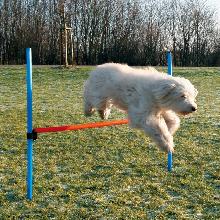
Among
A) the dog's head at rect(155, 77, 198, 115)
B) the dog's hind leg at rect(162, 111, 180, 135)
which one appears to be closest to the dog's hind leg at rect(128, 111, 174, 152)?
the dog's head at rect(155, 77, 198, 115)

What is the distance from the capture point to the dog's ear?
4230 mm

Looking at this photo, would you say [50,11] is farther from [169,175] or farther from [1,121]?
[169,175]

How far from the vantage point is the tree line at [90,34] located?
2850 centimetres

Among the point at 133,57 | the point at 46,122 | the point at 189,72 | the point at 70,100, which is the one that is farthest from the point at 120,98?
the point at 133,57

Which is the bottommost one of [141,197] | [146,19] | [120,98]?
[141,197]

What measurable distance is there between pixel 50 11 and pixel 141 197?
26918 mm

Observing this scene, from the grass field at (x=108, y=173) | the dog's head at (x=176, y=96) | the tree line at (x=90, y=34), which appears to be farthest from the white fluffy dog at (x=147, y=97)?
the tree line at (x=90, y=34)

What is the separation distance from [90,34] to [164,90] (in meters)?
→ 25.8

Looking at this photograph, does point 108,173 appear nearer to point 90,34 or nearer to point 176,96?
point 176,96

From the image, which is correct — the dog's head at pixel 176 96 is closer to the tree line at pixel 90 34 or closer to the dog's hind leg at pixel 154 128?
the dog's hind leg at pixel 154 128

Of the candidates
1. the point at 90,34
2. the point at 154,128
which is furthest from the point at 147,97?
the point at 90,34

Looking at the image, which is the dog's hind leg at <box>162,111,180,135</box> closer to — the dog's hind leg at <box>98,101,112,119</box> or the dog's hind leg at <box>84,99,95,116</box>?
the dog's hind leg at <box>98,101,112,119</box>

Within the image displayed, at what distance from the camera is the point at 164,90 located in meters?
4.23

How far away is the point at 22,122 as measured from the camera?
9.90 meters
